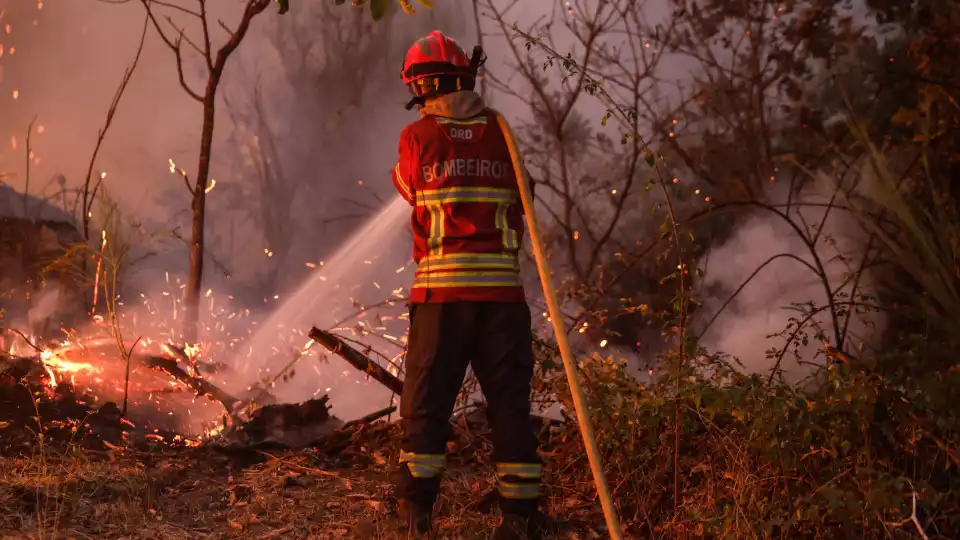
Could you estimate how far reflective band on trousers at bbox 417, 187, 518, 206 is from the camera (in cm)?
366

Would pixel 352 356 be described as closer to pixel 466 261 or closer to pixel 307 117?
pixel 466 261

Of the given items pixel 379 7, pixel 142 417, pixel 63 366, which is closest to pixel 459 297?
pixel 379 7

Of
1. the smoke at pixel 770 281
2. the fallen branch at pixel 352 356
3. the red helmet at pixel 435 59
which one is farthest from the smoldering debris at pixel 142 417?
the smoke at pixel 770 281

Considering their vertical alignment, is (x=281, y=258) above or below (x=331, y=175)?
below

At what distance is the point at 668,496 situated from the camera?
12.6ft

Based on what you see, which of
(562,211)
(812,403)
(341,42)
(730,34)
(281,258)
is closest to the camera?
(812,403)

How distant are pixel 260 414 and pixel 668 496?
2.61 m

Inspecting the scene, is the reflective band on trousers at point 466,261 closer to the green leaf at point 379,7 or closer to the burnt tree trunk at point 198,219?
the green leaf at point 379,7

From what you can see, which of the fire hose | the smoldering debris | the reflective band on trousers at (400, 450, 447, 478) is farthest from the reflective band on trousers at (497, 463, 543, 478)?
the smoldering debris

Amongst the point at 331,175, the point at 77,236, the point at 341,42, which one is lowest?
the point at 77,236

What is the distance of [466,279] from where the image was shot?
3.66 m

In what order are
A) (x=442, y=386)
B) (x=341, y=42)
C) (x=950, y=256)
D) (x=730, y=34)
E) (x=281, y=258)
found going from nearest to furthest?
(x=950, y=256)
(x=442, y=386)
(x=730, y=34)
(x=341, y=42)
(x=281, y=258)

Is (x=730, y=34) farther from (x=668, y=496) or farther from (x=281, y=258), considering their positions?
(x=281, y=258)

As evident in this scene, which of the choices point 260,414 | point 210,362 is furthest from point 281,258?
point 260,414
